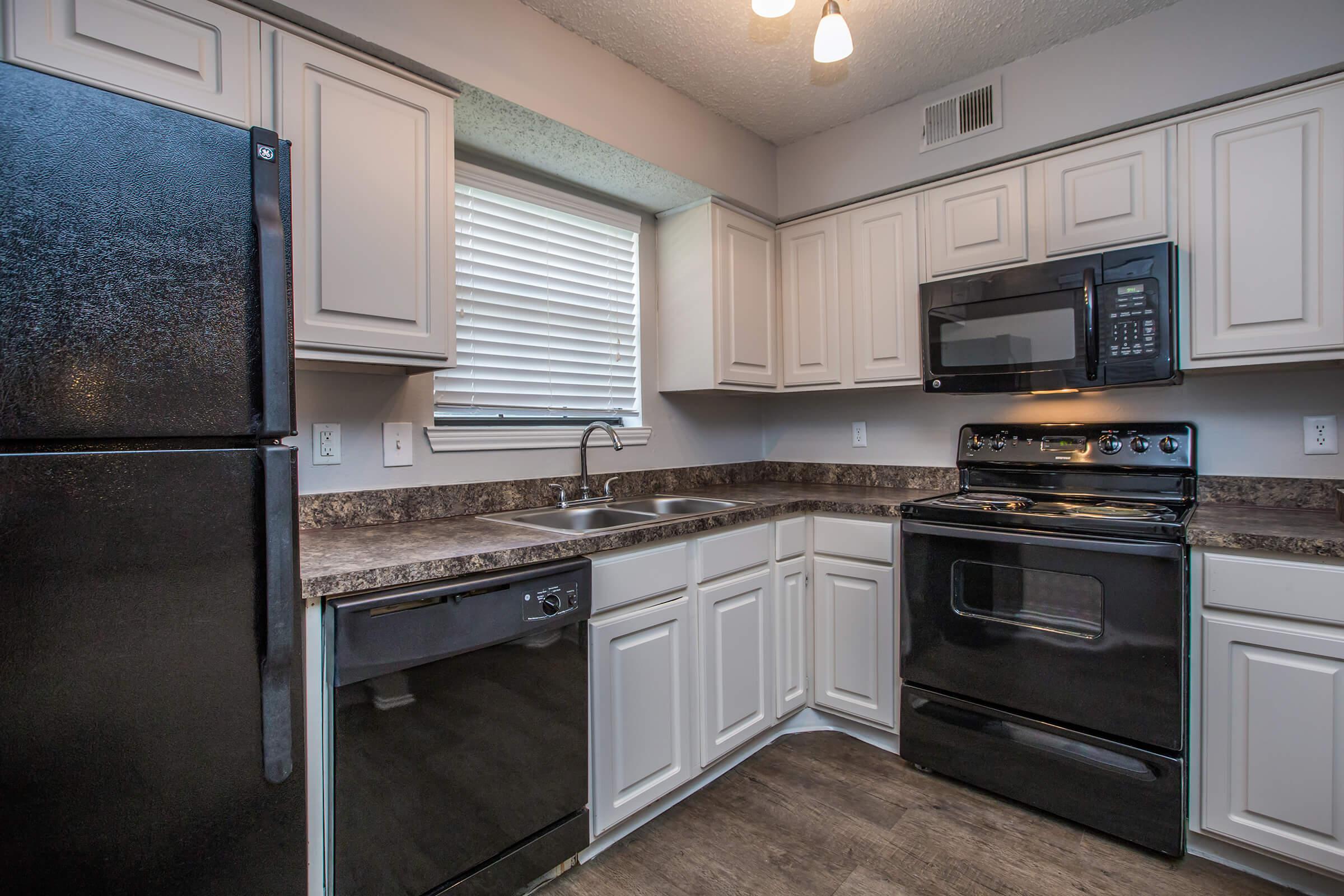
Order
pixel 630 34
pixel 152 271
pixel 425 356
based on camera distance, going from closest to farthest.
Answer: pixel 152 271
pixel 425 356
pixel 630 34

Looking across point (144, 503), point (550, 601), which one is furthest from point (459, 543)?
point (144, 503)

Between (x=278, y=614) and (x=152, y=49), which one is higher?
(x=152, y=49)

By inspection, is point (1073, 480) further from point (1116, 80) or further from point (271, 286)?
point (271, 286)

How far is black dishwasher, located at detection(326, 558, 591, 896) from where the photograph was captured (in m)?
1.19

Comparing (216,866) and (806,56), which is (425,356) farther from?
(806,56)

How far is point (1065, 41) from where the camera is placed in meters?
2.06

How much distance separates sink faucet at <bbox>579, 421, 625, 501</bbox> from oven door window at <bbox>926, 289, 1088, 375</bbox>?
1203mm

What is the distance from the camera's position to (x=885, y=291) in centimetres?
250

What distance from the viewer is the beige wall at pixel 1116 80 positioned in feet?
5.70

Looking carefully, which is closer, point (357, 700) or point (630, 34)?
point (357, 700)

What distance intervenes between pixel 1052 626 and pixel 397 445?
6.43 feet

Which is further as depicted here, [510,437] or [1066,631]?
[510,437]

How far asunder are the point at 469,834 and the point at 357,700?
16.7 inches

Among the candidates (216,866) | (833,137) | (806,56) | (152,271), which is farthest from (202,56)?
(833,137)
